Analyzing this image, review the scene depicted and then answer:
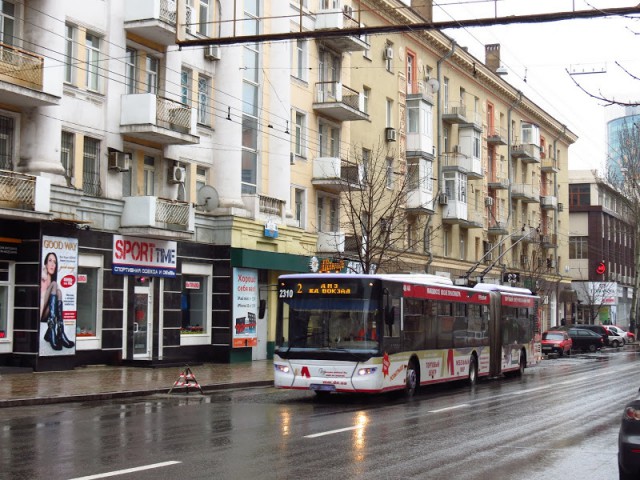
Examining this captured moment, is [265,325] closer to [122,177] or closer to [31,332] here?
[122,177]

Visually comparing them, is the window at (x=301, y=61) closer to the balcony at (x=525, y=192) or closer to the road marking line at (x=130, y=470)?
the road marking line at (x=130, y=470)

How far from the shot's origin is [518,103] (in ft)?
222

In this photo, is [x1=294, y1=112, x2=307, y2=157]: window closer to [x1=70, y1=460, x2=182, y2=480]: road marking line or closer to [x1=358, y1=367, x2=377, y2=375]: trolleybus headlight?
[x1=358, y1=367, x2=377, y2=375]: trolleybus headlight

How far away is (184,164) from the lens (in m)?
33.0

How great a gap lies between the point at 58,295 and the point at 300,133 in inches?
613

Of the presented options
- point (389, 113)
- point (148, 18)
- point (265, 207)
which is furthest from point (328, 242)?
point (148, 18)

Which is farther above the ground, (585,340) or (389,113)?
(389,113)

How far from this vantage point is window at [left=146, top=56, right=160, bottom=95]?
31156 millimetres

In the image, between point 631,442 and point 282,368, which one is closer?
point 631,442

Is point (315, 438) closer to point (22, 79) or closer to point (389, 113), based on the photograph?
point (22, 79)

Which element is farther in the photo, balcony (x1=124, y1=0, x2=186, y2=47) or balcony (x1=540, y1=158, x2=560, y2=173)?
balcony (x1=540, y1=158, x2=560, y2=173)

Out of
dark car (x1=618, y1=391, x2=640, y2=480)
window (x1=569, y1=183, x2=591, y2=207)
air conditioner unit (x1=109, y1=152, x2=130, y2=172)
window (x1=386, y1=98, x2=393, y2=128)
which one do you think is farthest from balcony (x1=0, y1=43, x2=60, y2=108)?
window (x1=569, y1=183, x2=591, y2=207)

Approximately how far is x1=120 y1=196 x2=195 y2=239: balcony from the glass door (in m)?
1.80

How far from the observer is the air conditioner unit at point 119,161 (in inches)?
1148
